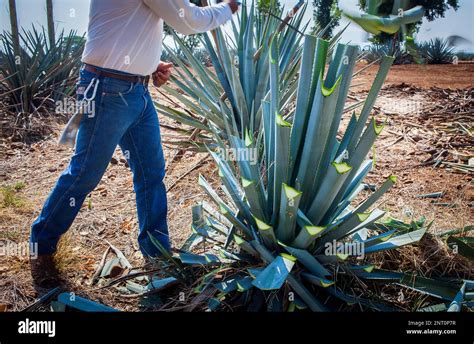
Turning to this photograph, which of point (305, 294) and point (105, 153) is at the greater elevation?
point (105, 153)

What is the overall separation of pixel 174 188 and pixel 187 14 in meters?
1.72

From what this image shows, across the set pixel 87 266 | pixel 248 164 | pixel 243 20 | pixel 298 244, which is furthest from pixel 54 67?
pixel 298 244

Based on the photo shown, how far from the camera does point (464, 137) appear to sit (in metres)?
4.32

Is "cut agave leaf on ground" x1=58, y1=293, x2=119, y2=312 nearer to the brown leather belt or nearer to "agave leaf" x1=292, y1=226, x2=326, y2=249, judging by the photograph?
"agave leaf" x1=292, y1=226, x2=326, y2=249

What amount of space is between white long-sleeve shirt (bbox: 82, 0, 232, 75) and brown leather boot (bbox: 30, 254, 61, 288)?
996 millimetres

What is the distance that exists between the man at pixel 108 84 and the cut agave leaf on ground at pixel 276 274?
94 centimetres

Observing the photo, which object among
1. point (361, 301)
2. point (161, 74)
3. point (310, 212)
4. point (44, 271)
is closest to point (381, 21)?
point (310, 212)

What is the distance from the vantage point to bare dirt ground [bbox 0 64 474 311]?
2543mm

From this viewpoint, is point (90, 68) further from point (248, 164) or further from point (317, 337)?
point (317, 337)

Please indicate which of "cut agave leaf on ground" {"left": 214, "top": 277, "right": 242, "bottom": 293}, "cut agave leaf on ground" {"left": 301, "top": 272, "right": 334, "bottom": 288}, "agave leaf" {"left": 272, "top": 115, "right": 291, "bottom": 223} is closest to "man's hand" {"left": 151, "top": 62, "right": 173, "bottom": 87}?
"agave leaf" {"left": 272, "top": 115, "right": 291, "bottom": 223}

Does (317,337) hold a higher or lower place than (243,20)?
lower

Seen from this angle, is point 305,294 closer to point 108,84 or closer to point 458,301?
point 458,301

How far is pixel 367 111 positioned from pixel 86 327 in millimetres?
1391

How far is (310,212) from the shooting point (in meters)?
2.04
